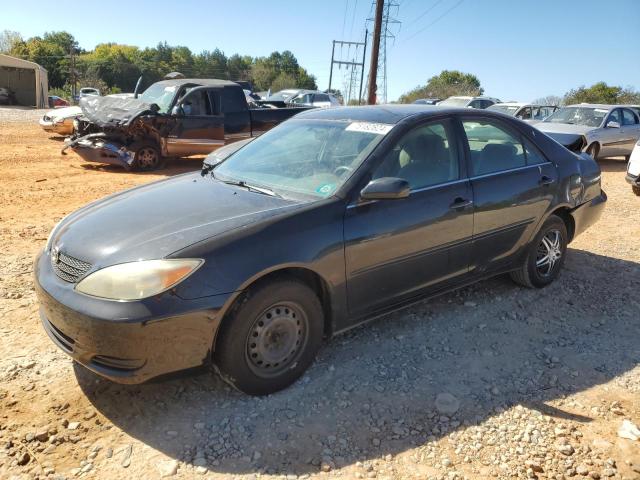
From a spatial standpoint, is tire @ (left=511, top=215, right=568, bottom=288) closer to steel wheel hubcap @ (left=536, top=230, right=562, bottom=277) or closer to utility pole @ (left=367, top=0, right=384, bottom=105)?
steel wheel hubcap @ (left=536, top=230, right=562, bottom=277)

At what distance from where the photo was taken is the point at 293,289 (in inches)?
115

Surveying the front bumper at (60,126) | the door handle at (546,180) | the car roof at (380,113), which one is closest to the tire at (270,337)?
the car roof at (380,113)

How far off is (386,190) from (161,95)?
9489mm

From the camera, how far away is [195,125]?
10773 millimetres

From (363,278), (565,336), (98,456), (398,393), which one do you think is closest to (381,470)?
(398,393)

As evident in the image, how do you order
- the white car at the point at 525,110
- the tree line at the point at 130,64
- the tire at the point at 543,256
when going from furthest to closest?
the tree line at the point at 130,64, the white car at the point at 525,110, the tire at the point at 543,256

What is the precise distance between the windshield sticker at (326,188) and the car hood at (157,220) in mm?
197

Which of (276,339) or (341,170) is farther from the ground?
(341,170)

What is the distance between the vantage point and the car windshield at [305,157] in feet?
11.1

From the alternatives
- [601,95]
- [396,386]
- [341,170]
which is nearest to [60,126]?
[341,170]

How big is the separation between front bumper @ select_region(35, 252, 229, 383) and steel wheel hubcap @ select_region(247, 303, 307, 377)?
0.28m

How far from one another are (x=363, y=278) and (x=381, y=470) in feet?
3.80

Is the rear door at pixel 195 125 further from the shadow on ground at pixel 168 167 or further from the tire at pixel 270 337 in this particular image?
the tire at pixel 270 337

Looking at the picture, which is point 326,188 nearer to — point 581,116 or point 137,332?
point 137,332
